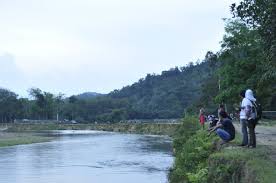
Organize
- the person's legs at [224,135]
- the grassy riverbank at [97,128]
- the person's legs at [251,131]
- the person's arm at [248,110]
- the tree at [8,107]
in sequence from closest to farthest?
the person's arm at [248,110]
the person's legs at [251,131]
the person's legs at [224,135]
the grassy riverbank at [97,128]
the tree at [8,107]

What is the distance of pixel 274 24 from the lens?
12.8 metres

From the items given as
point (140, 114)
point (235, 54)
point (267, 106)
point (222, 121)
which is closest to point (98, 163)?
point (235, 54)

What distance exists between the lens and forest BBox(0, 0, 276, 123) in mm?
14933

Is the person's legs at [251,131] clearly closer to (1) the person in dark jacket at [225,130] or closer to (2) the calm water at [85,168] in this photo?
(1) the person in dark jacket at [225,130]

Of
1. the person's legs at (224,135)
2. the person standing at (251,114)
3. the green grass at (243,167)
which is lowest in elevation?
the green grass at (243,167)

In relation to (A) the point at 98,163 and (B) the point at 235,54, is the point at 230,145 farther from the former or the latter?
(A) the point at 98,163

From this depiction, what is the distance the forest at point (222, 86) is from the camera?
1493 cm

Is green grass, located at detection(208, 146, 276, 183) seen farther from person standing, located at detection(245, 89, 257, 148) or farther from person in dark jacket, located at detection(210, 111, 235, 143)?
person in dark jacket, located at detection(210, 111, 235, 143)

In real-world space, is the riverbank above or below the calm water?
above

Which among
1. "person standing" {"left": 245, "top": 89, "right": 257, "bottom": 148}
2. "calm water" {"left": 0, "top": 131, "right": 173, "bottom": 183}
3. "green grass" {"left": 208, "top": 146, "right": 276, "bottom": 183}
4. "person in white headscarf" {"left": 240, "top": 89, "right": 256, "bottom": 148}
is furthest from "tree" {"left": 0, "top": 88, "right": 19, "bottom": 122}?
"green grass" {"left": 208, "top": 146, "right": 276, "bottom": 183}

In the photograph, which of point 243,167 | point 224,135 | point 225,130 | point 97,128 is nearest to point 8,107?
point 97,128

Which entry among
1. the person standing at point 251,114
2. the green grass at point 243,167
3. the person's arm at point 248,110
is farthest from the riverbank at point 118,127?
the green grass at point 243,167

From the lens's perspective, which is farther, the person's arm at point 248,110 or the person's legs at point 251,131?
the person's legs at point 251,131

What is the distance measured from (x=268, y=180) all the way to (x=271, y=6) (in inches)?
202
